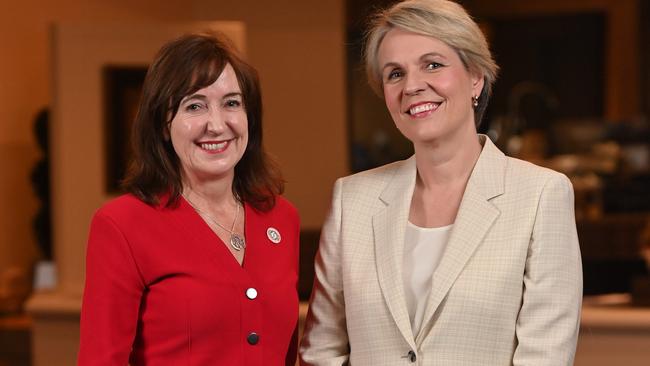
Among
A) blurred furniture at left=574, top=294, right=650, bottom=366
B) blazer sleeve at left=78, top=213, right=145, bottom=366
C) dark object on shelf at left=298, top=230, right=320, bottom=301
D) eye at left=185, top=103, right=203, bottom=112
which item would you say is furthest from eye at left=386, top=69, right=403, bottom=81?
dark object on shelf at left=298, top=230, right=320, bottom=301

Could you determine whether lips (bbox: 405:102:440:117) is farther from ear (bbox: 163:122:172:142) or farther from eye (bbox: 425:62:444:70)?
ear (bbox: 163:122:172:142)

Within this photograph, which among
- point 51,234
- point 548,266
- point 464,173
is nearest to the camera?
point 548,266

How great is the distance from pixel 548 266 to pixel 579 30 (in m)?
7.74

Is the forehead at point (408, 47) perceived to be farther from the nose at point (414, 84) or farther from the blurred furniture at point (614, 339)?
the blurred furniture at point (614, 339)

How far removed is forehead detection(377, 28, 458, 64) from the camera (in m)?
2.14

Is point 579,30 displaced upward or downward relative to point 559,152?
upward

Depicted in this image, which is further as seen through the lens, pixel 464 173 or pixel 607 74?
pixel 607 74

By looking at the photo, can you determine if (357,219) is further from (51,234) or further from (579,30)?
(579,30)

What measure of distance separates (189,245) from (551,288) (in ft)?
2.42

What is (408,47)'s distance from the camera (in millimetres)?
2168

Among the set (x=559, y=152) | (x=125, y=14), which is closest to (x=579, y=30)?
(x=559, y=152)

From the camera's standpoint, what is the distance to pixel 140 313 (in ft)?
6.98

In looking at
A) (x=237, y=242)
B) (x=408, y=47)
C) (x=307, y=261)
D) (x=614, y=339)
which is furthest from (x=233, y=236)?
(x=307, y=261)

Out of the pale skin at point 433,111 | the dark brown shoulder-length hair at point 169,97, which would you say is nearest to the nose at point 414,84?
the pale skin at point 433,111
